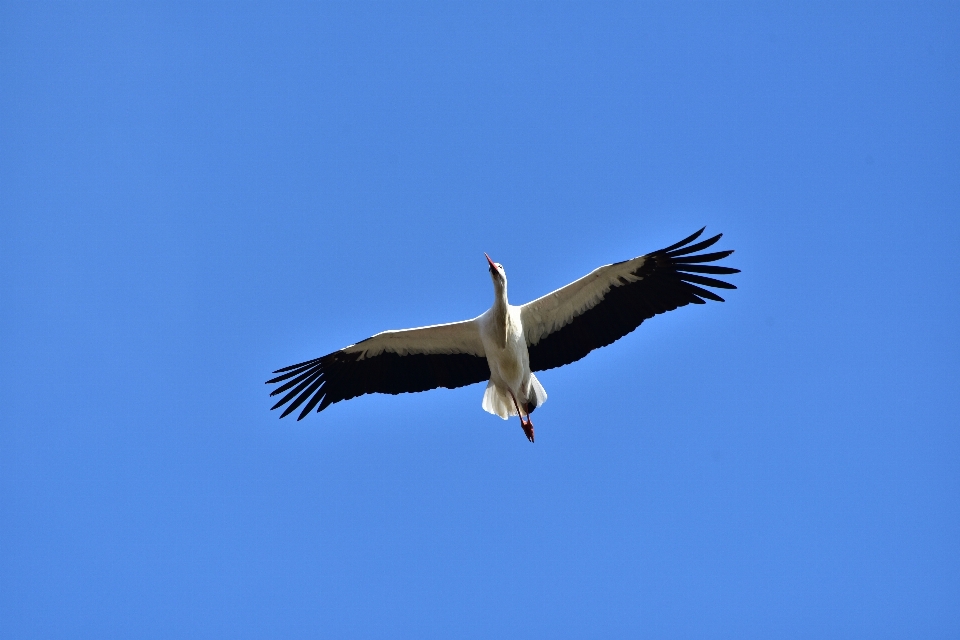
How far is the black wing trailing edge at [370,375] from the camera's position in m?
12.3

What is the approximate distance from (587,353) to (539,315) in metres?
0.64

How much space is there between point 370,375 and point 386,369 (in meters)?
0.19

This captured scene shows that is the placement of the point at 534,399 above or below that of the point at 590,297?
below

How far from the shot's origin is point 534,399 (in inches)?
467

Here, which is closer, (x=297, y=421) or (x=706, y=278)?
(x=706, y=278)

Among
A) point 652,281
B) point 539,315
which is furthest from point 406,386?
point 652,281

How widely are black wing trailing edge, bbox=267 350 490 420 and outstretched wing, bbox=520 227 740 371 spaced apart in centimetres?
79

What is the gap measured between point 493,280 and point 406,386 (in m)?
1.75

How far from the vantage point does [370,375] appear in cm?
1244

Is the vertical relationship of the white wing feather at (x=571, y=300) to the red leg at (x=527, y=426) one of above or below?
above

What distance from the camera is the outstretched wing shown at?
1124 centimetres

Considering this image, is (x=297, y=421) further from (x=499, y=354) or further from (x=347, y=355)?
(x=499, y=354)

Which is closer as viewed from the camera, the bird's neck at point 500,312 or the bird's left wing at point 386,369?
the bird's neck at point 500,312

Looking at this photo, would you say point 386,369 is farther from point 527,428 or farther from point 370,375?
point 527,428
